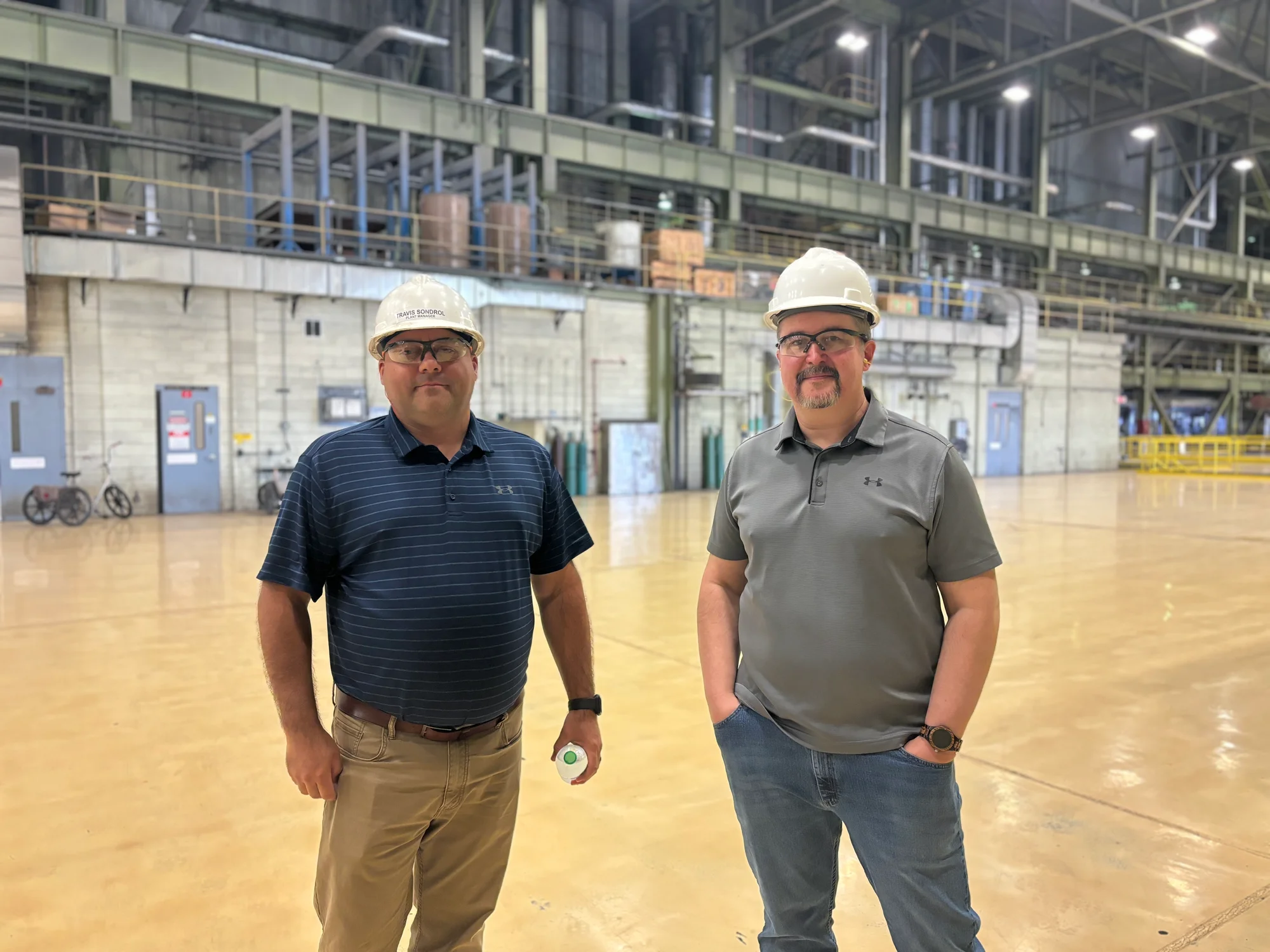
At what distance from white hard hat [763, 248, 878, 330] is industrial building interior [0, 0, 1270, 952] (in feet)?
7.39

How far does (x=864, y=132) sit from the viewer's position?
3181cm

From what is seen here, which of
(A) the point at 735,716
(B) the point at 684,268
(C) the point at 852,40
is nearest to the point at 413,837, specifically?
(A) the point at 735,716

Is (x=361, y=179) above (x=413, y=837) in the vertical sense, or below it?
above

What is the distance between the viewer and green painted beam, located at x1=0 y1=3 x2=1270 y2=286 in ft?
55.3

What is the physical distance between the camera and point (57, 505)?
14820 mm

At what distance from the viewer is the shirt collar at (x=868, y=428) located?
2273 mm

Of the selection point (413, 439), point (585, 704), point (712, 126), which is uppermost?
point (712, 126)

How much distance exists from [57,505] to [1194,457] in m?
30.3

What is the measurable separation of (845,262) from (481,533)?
46.3 inches

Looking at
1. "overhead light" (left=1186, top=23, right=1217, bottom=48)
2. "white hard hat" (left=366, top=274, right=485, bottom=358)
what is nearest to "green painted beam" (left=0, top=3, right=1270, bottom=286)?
"overhead light" (left=1186, top=23, right=1217, bottom=48)

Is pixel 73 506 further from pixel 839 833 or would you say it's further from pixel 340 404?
pixel 839 833

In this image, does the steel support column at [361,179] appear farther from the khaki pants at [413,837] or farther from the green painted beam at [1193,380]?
the green painted beam at [1193,380]

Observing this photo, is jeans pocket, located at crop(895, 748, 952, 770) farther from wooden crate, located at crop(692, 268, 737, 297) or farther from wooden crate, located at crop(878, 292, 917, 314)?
wooden crate, located at crop(878, 292, 917, 314)

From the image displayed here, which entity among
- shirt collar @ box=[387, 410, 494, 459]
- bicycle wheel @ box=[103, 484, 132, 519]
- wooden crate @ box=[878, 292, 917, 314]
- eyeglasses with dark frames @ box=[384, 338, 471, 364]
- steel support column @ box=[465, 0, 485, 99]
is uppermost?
steel support column @ box=[465, 0, 485, 99]
